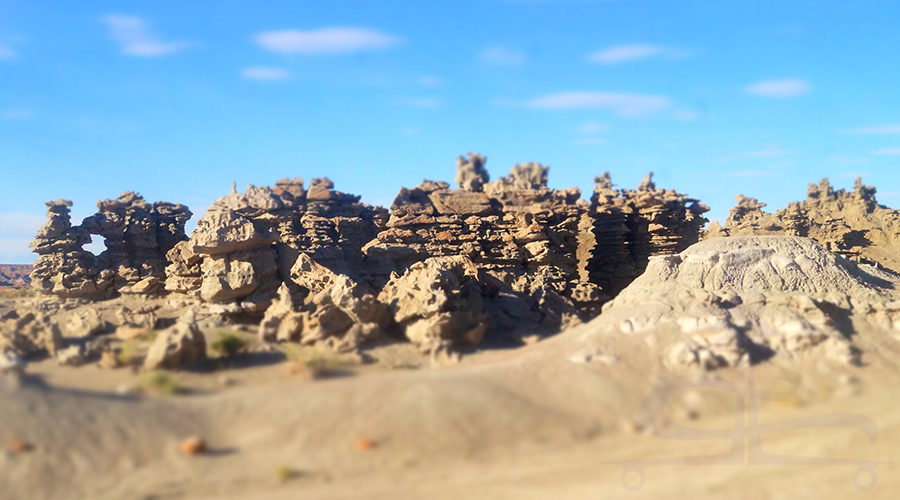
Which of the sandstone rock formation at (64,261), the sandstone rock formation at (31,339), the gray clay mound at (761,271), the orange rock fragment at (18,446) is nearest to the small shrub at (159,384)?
the orange rock fragment at (18,446)

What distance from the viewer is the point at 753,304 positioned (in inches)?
439

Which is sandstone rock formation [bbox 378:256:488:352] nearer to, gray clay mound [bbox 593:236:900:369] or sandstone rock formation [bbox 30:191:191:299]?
gray clay mound [bbox 593:236:900:369]

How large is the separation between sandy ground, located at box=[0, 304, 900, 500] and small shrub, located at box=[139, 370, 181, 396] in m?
0.17

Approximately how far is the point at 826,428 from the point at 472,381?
177 inches

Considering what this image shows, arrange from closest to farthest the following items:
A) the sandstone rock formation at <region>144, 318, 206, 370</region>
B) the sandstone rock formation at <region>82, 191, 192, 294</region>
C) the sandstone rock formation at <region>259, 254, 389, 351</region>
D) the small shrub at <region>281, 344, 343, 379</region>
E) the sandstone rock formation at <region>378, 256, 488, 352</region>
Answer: the sandstone rock formation at <region>144, 318, 206, 370</region>
the small shrub at <region>281, 344, 343, 379</region>
the sandstone rock formation at <region>259, 254, 389, 351</region>
the sandstone rock formation at <region>378, 256, 488, 352</region>
the sandstone rock formation at <region>82, 191, 192, 294</region>

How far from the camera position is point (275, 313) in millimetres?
11375

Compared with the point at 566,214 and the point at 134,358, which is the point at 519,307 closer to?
the point at 134,358

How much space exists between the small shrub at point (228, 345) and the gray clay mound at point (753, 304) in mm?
5791

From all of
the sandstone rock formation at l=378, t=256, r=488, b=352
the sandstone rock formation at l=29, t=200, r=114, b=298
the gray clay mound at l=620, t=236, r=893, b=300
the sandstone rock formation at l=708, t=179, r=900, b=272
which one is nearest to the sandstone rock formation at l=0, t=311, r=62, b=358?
the sandstone rock formation at l=29, t=200, r=114, b=298

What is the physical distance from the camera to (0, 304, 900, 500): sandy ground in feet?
23.8

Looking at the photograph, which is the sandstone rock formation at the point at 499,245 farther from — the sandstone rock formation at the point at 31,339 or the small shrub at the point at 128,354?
the sandstone rock formation at the point at 31,339

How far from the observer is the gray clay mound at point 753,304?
9.95 metres

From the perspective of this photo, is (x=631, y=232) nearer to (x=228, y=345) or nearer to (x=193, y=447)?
(x=228, y=345)

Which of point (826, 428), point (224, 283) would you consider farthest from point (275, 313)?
point (826, 428)
